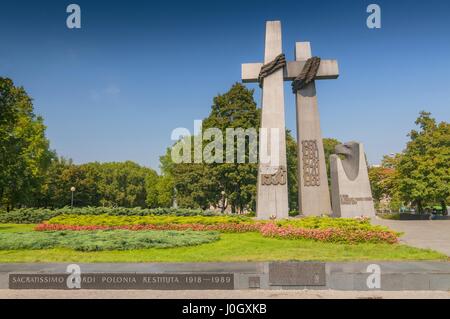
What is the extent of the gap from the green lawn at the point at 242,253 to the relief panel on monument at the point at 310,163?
11.1m

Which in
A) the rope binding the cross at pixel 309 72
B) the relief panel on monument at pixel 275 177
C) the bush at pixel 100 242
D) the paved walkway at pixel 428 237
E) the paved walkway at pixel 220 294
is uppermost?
the rope binding the cross at pixel 309 72

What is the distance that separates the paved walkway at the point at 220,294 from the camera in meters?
7.00

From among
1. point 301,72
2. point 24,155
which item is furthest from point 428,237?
point 24,155

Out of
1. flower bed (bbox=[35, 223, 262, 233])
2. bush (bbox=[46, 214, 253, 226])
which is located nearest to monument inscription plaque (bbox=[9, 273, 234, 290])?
flower bed (bbox=[35, 223, 262, 233])

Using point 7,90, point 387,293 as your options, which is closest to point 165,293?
point 387,293

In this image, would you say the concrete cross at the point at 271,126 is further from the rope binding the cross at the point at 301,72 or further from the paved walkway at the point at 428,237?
the paved walkway at the point at 428,237

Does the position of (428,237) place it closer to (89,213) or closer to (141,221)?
(141,221)

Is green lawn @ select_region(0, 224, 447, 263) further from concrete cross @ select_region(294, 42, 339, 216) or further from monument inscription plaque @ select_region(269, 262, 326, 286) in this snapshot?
concrete cross @ select_region(294, 42, 339, 216)

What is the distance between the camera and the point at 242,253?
11.1 meters

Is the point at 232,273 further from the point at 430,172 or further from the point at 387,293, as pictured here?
the point at 430,172

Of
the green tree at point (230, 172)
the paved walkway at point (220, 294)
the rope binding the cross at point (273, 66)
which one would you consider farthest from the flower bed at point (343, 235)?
the green tree at point (230, 172)

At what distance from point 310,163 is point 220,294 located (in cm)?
1838

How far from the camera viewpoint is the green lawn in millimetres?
10234
